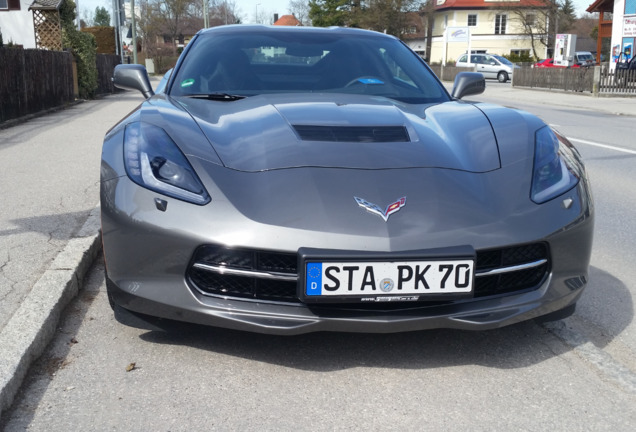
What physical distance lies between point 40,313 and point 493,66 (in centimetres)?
4557

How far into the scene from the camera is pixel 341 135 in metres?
3.08

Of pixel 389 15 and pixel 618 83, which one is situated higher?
pixel 389 15

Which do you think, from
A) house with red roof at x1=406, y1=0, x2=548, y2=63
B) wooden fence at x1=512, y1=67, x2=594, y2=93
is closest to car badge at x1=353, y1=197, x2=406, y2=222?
wooden fence at x1=512, y1=67, x2=594, y2=93

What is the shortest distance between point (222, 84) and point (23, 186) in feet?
10.9

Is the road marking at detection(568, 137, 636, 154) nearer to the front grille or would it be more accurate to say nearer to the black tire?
the front grille

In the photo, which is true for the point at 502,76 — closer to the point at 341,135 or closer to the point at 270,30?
the point at 270,30

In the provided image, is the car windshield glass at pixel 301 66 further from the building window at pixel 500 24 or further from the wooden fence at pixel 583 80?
the building window at pixel 500 24

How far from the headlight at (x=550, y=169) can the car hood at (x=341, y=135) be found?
175 mm

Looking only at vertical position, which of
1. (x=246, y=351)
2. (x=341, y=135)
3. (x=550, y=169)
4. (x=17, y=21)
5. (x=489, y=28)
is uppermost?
(x=489, y=28)

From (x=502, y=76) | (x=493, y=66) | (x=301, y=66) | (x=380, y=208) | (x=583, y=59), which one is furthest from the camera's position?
(x=583, y=59)

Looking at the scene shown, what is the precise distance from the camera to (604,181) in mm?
7402

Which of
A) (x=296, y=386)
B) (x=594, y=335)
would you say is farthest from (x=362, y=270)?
(x=594, y=335)

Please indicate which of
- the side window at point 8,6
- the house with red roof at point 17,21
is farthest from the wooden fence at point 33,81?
the side window at point 8,6

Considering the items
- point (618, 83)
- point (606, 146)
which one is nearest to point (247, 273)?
point (606, 146)
